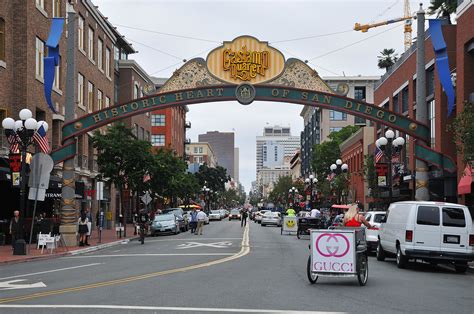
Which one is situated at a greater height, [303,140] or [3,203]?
[303,140]

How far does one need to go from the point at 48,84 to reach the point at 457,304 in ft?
74.5

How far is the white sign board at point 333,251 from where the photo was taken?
14281 mm

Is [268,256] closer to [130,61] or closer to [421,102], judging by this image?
[421,102]

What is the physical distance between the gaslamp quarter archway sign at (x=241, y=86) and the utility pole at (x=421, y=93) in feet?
7.05

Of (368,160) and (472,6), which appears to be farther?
(368,160)

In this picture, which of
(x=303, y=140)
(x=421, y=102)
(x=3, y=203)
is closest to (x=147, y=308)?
(x=421, y=102)

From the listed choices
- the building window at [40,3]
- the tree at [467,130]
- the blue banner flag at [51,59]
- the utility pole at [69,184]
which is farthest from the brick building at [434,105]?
the building window at [40,3]

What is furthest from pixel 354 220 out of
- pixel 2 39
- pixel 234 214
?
pixel 234 214

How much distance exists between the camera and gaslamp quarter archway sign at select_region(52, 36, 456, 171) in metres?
31.3

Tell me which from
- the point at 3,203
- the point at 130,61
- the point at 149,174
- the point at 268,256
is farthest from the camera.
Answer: the point at 130,61

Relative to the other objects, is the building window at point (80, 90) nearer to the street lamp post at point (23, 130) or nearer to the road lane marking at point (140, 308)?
the street lamp post at point (23, 130)

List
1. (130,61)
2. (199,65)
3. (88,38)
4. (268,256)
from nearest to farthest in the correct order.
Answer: (268,256)
(199,65)
(88,38)
(130,61)

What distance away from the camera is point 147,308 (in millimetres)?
10891

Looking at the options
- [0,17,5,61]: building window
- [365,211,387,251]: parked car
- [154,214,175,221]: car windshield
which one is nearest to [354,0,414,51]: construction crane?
[154,214,175,221]: car windshield
